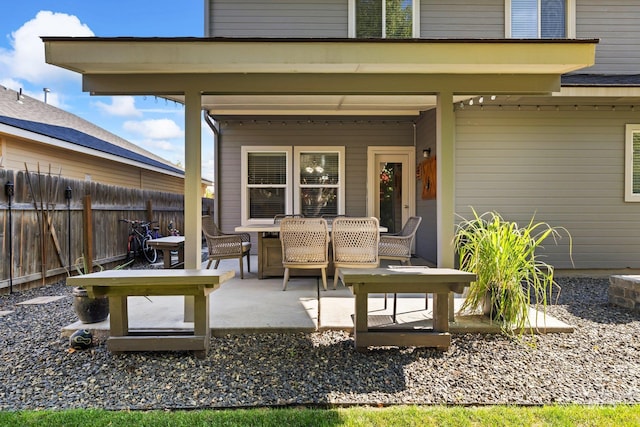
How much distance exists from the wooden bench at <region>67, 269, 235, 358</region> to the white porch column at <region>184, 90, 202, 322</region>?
0.45 metres

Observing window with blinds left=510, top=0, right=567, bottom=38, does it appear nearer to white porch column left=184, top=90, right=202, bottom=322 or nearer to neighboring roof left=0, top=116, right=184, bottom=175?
white porch column left=184, top=90, right=202, bottom=322

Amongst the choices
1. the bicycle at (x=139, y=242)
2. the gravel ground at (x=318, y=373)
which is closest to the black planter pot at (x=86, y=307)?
the gravel ground at (x=318, y=373)

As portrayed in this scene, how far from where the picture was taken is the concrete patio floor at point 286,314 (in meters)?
3.32

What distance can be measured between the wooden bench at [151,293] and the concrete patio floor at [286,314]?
14.2 inches

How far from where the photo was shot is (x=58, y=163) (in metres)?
9.12

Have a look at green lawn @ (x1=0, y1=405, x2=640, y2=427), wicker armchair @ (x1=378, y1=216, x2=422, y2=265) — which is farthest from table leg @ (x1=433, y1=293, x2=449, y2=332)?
wicker armchair @ (x1=378, y1=216, x2=422, y2=265)

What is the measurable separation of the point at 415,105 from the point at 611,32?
386 centimetres

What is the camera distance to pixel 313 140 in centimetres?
747

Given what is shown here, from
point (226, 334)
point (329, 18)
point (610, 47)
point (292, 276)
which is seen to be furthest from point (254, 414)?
point (610, 47)

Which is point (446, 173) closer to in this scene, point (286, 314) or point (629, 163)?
point (286, 314)

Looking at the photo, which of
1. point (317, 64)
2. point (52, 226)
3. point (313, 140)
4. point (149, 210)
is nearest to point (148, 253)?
point (149, 210)

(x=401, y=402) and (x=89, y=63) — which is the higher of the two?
(x=89, y=63)

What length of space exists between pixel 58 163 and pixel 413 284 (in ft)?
31.3

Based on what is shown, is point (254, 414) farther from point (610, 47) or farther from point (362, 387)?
point (610, 47)
